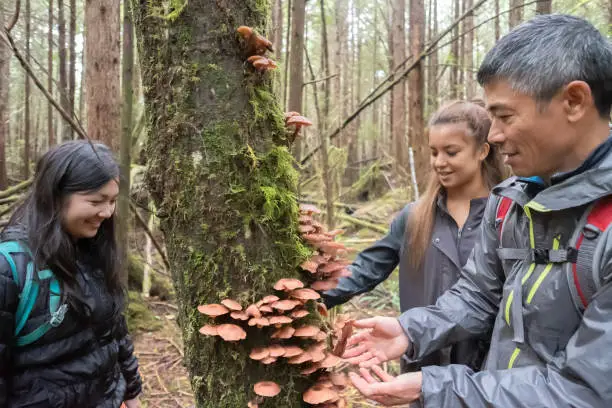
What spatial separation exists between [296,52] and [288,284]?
10.0 feet

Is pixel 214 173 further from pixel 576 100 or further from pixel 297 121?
pixel 576 100

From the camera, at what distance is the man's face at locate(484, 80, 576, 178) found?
4.63 ft

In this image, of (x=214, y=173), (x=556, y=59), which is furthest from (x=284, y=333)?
(x=556, y=59)

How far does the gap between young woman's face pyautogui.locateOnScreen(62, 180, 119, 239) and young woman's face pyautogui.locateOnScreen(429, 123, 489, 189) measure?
1.86m

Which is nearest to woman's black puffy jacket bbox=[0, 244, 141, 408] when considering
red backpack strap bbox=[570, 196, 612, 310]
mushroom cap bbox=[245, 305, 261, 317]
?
mushroom cap bbox=[245, 305, 261, 317]

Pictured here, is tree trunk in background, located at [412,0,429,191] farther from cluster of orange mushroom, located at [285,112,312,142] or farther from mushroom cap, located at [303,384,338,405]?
mushroom cap, located at [303,384,338,405]

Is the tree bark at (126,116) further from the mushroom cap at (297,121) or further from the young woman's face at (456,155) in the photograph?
the young woman's face at (456,155)

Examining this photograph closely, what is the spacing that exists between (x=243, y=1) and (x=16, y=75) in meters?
23.5

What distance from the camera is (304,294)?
6.13ft

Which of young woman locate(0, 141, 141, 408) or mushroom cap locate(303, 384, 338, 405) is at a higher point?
young woman locate(0, 141, 141, 408)

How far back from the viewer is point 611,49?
1.38m

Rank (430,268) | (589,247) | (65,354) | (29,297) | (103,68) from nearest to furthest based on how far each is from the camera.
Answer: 1. (589,247)
2. (29,297)
3. (65,354)
4. (430,268)
5. (103,68)

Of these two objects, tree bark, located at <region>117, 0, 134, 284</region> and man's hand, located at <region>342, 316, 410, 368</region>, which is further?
tree bark, located at <region>117, 0, 134, 284</region>

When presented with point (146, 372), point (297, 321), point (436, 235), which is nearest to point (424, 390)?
point (297, 321)
